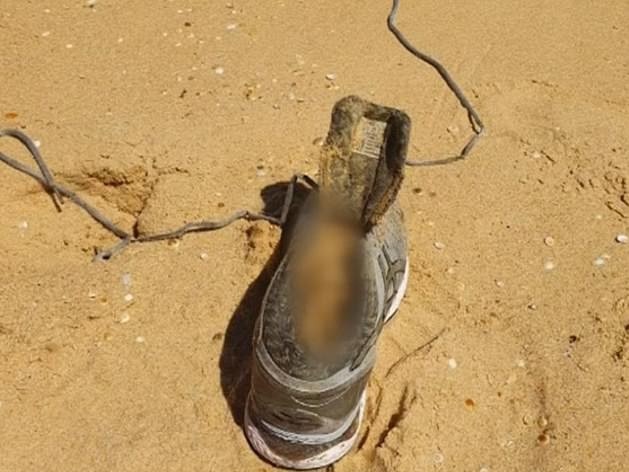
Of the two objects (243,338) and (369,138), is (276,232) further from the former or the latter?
(369,138)

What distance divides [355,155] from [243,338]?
467mm

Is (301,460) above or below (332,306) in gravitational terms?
below

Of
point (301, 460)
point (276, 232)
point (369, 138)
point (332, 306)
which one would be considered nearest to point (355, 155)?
point (369, 138)

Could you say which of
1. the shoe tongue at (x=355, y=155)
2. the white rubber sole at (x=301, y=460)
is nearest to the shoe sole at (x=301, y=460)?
the white rubber sole at (x=301, y=460)

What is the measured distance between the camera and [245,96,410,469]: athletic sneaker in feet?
5.07

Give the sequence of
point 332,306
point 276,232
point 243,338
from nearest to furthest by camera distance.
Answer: point 332,306
point 243,338
point 276,232

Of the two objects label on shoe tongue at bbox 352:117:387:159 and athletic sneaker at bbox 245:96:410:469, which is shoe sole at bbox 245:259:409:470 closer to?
athletic sneaker at bbox 245:96:410:469

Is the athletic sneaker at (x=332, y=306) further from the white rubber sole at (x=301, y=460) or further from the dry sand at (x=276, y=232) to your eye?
the dry sand at (x=276, y=232)

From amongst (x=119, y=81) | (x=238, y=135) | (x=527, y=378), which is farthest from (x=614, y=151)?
(x=119, y=81)

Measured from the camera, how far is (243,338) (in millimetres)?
1876

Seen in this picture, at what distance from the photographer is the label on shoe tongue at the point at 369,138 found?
1682mm

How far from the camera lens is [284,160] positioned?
2.21 m

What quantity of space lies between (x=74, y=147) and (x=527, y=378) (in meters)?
1.22

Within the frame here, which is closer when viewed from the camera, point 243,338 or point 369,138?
point 369,138
